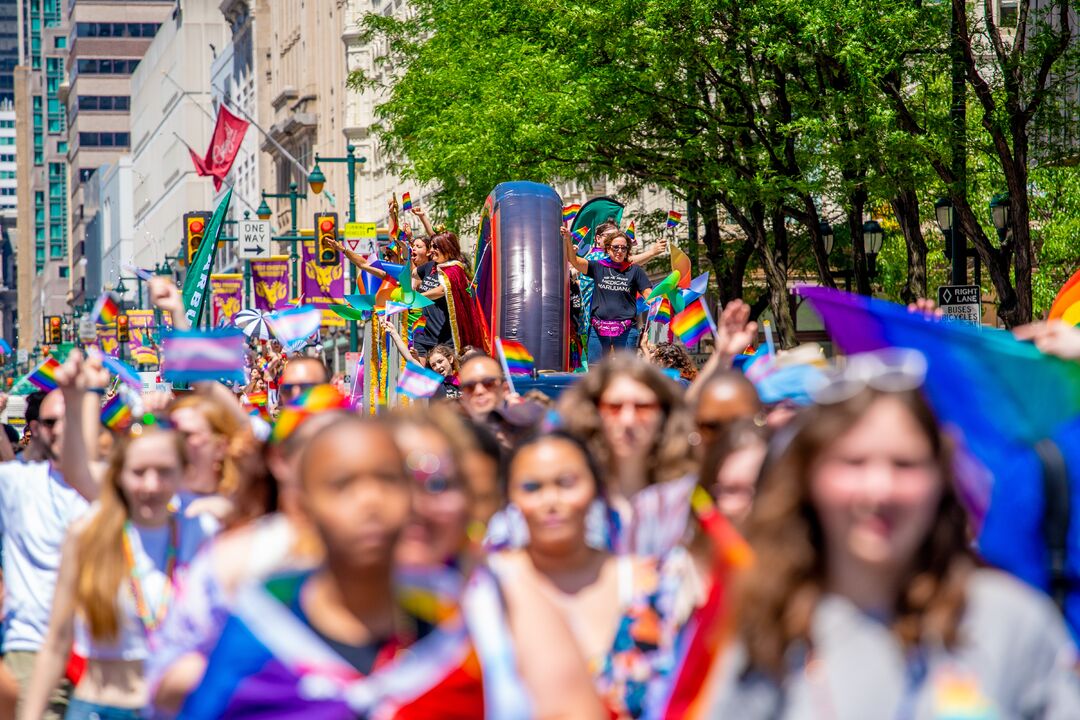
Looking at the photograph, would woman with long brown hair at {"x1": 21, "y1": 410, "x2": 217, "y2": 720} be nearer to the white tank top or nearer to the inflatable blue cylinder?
the white tank top

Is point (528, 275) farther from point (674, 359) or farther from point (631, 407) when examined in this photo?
point (631, 407)

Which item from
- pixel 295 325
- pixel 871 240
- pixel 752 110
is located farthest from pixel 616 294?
pixel 871 240

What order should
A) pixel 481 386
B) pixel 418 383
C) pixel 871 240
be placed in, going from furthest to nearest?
pixel 871 240, pixel 418 383, pixel 481 386

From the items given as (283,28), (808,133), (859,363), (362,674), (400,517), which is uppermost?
(283,28)

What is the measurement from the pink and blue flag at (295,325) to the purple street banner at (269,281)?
25.1 meters

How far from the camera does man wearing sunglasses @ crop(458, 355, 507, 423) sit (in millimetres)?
Result: 8320

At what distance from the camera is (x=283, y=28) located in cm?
9500

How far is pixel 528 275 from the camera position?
1530 centimetres

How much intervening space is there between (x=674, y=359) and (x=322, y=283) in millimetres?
30659

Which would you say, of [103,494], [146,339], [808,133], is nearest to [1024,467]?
[103,494]

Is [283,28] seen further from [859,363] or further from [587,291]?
[859,363]

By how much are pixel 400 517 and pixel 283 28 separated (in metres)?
93.9

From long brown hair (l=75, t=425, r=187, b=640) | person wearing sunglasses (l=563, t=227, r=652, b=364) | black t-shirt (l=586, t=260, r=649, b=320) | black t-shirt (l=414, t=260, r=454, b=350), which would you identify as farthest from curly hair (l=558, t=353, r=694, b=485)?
black t-shirt (l=414, t=260, r=454, b=350)

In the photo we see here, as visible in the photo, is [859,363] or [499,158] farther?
[499,158]
